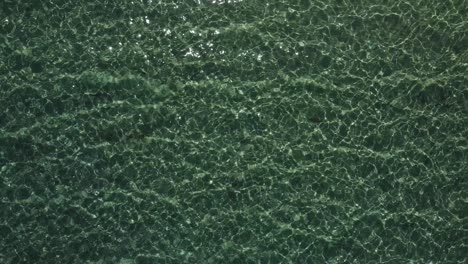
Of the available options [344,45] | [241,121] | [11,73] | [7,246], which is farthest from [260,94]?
[7,246]

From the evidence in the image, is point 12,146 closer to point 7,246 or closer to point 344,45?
point 7,246

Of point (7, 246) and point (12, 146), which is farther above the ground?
point (12, 146)

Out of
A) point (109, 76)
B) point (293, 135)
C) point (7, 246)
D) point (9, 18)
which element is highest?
point (9, 18)

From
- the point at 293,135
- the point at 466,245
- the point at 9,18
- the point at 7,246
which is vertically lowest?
the point at 466,245

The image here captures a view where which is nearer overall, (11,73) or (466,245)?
(11,73)

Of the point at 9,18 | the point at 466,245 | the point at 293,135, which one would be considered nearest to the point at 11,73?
the point at 9,18

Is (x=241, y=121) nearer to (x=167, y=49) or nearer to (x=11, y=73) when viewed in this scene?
(x=167, y=49)
